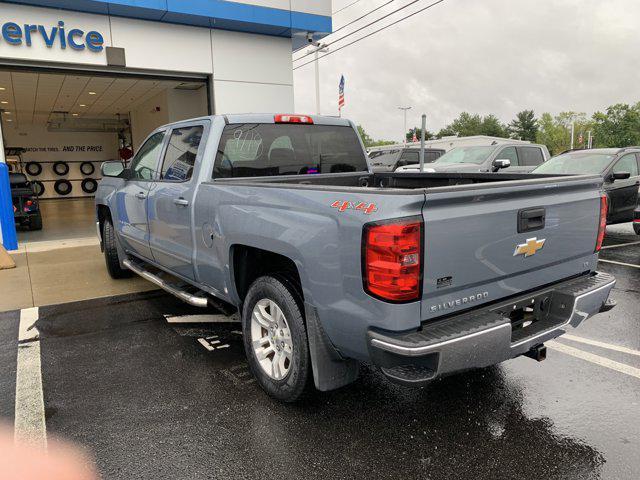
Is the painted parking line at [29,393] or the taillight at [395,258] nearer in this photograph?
the taillight at [395,258]

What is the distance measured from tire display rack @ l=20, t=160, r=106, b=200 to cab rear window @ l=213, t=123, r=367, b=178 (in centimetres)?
2544

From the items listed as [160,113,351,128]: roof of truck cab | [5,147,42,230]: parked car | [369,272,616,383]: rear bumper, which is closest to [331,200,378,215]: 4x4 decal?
[369,272,616,383]: rear bumper

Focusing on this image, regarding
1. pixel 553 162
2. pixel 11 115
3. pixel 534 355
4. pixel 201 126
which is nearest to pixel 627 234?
pixel 553 162

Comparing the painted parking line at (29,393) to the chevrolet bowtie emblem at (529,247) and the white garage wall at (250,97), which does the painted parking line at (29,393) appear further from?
the white garage wall at (250,97)

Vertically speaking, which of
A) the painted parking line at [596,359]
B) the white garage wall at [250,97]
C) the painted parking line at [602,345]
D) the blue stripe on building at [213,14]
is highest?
the blue stripe on building at [213,14]

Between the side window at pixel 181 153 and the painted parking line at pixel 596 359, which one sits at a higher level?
the side window at pixel 181 153

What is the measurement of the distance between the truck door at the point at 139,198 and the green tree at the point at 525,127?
11984cm

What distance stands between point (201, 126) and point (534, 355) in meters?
3.16

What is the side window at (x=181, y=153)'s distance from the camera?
14.1ft

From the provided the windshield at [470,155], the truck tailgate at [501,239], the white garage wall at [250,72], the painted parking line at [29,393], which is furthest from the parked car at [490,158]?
the painted parking line at [29,393]

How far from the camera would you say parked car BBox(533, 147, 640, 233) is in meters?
9.16

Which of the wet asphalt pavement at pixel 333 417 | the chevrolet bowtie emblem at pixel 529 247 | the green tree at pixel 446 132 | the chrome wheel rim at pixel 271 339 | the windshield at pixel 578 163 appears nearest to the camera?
the wet asphalt pavement at pixel 333 417

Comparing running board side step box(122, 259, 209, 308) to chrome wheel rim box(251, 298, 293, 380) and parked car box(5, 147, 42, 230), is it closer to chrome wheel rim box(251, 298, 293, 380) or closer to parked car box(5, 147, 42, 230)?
chrome wheel rim box(251, 298, 293, 380)

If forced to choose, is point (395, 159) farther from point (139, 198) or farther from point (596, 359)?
point (596, 359)
